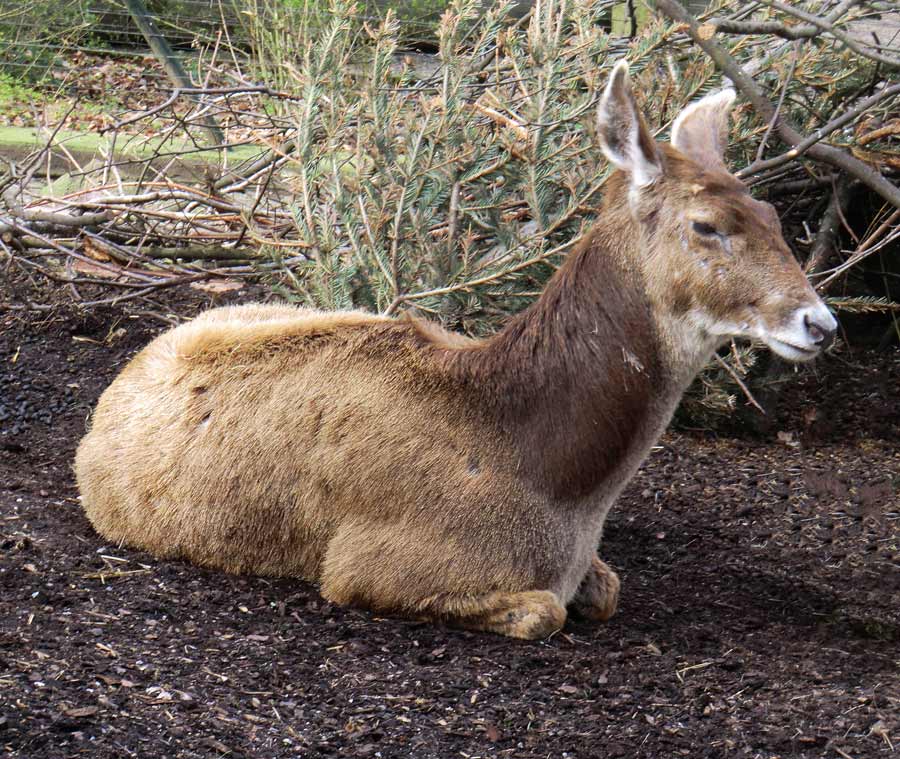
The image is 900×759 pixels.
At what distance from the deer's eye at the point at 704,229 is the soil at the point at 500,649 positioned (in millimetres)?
1589

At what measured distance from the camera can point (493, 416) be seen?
492 centimetres

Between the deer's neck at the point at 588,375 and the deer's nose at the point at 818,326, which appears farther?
the deer's neck at the point at 588,375

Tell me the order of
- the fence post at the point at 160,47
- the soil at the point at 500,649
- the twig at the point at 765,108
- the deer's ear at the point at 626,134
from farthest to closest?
the fence post at the point at 160,47 < the twig at the point at 765,108 < the deer's ear at the point at 626,134 < the soil at the point at 500,649

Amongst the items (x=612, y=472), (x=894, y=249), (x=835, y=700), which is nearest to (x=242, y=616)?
(x=612, y=472)

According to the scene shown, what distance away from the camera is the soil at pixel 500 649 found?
3855 mm

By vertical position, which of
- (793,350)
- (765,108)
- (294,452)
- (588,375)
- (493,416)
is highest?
(765,108)

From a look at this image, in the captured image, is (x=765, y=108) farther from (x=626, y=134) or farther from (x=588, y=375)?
(x=588, y=375)

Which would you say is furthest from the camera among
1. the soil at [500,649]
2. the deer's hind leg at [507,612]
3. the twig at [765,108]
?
the twig at [765,108]

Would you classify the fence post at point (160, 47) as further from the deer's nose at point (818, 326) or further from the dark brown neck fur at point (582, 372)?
the deer's nose at point (818, 326)

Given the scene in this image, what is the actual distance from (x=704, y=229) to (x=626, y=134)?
1.55 feet

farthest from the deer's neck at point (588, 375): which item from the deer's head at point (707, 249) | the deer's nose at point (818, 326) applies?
the deer's nose at point (818, 326)

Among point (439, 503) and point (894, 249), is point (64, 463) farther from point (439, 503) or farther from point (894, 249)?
point (894, 249)

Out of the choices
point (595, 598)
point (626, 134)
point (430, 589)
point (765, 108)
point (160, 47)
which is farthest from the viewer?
point (160, 47)

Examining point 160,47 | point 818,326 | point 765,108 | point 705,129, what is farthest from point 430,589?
point 160,47
